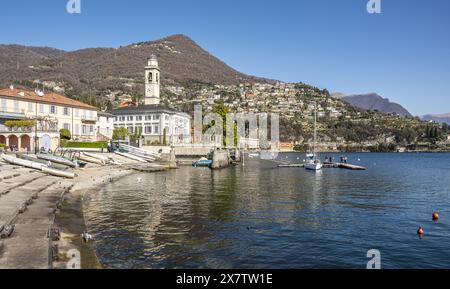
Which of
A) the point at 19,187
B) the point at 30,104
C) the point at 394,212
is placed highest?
the point at 30,104

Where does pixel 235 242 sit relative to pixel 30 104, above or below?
below

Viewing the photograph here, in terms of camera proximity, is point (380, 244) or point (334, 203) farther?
point (334, 203)

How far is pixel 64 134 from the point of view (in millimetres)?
72375

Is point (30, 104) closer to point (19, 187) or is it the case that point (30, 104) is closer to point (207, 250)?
point (19, 187)

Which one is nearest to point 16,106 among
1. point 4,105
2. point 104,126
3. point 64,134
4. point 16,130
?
point 4,105

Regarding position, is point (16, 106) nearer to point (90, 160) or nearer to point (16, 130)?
point (16, 130)

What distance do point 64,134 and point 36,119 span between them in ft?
25.4

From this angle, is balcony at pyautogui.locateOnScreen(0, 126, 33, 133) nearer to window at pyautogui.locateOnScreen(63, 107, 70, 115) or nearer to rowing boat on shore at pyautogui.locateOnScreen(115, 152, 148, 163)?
window at pyautogui.locateOnScreen(63, 107, 70, 115)

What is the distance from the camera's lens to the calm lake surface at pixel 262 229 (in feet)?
55.1

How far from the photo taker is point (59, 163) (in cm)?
4881

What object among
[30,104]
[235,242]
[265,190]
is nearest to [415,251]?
[235,242]

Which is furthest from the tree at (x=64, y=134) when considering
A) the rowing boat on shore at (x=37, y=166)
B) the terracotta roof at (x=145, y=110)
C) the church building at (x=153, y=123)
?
the terracotta roof at (x=145, y=110)
